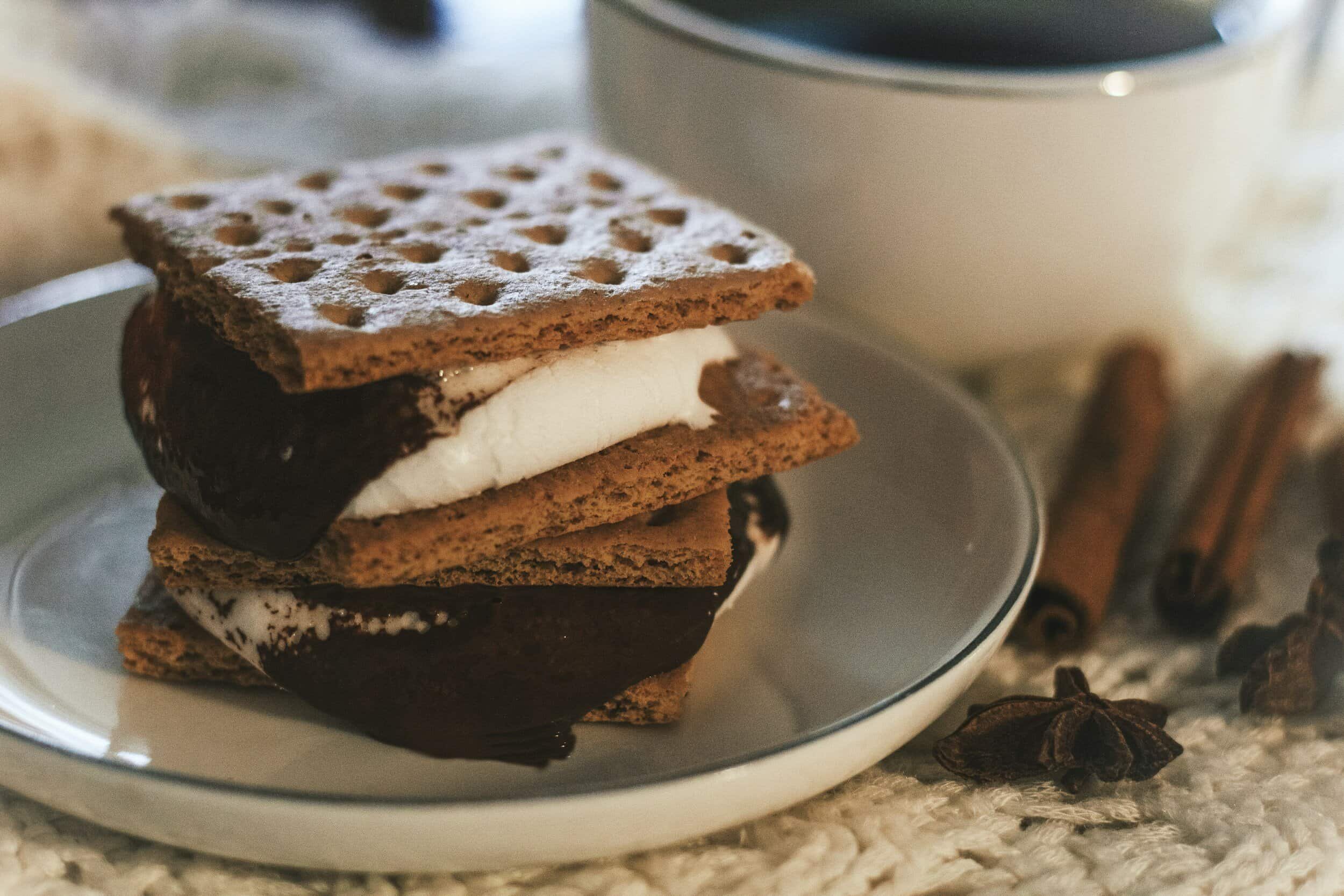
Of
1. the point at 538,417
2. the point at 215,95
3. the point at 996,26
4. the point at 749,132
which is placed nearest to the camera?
the point at 538,417

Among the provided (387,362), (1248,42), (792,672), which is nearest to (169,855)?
A: (387,362)

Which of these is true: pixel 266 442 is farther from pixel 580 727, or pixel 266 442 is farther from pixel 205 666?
pixel 580 727

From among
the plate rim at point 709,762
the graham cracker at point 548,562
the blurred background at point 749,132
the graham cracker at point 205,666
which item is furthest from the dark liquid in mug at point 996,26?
the graham cracker at point 205,666

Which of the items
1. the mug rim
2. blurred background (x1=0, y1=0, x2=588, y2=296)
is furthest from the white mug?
blurred background (x1=0, y1=0, x2=588, y2=296)

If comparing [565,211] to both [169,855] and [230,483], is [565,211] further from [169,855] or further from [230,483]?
[169,855]

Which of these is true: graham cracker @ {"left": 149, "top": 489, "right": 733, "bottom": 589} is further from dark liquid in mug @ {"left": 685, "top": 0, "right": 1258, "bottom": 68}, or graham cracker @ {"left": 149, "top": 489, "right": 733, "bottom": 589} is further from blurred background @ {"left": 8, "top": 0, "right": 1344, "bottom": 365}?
dark liquid in mug @ {"left": 685, "top": 0, "right": 1258, "bottom": 68}

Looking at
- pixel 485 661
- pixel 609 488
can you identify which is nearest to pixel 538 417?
pixel 609 488

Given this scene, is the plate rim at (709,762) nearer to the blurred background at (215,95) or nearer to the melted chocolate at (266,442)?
the melted chocolate at (266,442)
